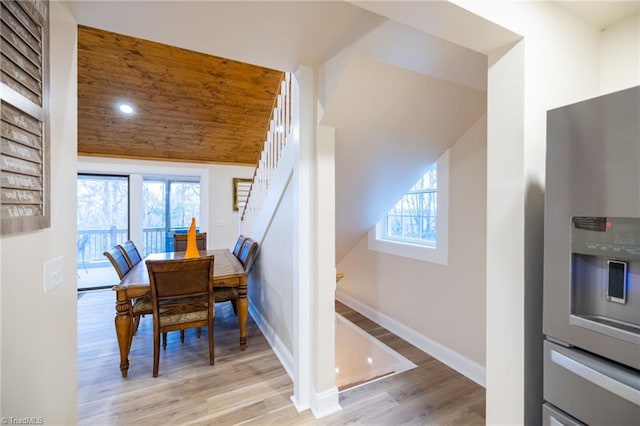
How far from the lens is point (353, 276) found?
3.56 meters

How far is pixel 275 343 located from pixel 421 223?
1.87 meters

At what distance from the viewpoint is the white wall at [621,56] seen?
1055 millimetres

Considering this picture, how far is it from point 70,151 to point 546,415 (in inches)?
82.9

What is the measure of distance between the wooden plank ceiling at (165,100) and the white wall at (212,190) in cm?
16

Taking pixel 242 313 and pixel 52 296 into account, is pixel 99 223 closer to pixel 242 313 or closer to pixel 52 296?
pixel 242 313

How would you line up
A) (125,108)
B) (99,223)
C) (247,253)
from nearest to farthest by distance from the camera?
(247,253) → (125,108) → (99,223)

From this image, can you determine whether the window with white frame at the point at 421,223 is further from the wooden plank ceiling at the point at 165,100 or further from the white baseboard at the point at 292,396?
the wooden plank ceiling at the point at 165,100

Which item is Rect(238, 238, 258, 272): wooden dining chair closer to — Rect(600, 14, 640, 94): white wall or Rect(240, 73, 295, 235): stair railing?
Rect(240, 73, 295, 235): stair railing

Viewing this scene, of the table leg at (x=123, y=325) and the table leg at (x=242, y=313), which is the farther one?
the table leg at (x=242, y=313)

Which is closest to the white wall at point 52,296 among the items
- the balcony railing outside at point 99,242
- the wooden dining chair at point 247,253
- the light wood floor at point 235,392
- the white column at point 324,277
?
the light wood floor at point 235,392

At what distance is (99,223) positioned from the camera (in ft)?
14.8

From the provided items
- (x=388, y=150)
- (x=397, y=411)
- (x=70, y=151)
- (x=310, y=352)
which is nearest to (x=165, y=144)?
(x=70, y=151)

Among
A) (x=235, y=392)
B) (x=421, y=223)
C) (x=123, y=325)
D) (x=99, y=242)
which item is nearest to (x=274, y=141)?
(x=421, y=223)

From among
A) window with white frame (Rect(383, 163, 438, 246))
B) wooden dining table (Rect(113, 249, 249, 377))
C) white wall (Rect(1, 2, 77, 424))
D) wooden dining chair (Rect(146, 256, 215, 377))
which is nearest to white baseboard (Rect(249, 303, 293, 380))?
wooden dining table (Rect(113, 249, 249, 377))
